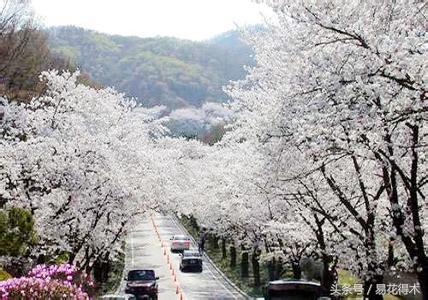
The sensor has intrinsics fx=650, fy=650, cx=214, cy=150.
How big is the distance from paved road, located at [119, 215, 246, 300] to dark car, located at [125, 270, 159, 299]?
174cm

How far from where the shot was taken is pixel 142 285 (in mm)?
29203

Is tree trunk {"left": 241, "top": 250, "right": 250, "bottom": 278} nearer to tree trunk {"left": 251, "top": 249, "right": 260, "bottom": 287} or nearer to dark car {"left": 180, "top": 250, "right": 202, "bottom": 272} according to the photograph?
tree trunk {"left": 251, "top": 249, "right": 260, "bottom": 287}

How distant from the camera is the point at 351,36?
10.0 metres

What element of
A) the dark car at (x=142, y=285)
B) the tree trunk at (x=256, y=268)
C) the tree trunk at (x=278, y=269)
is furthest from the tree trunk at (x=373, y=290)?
the tree trunk at (x=256, y=268)

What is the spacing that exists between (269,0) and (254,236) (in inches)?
993

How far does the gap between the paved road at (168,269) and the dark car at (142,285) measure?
68.6 inches

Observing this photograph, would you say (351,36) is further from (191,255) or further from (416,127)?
(191,255)

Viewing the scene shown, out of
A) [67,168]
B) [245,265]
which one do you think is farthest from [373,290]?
[245,265]

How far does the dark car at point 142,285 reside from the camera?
28875 millimetres

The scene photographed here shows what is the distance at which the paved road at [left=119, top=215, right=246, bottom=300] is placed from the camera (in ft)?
113

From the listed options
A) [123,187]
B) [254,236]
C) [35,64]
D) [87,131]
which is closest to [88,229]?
[123,187]

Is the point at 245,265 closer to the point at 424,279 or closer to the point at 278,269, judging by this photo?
the point at 278,269

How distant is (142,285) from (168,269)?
1626 centimetres

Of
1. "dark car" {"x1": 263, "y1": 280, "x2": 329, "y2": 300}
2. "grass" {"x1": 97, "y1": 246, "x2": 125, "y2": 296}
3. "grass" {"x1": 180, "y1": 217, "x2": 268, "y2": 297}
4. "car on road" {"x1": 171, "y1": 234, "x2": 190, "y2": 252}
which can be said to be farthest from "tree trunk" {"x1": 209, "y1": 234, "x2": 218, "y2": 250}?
"dark car" {"x1": 263, "y1": 280, "x2": 329, "y2": 300}
